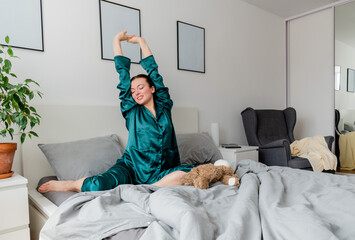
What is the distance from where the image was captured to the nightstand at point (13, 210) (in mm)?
1427

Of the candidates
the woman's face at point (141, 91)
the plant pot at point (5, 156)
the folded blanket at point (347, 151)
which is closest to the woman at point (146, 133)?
the woman's face at point (141, 91)

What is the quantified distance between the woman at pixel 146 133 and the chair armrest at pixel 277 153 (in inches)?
55.5

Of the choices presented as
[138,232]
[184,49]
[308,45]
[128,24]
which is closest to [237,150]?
[184,49]

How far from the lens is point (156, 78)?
2.14 m

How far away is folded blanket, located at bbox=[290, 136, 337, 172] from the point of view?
9.26 feet

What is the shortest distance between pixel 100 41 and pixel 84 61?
0.24 meters

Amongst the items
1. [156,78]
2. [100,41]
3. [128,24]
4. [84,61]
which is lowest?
[156,78]

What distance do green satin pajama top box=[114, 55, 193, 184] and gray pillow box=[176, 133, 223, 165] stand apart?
41 centimetres

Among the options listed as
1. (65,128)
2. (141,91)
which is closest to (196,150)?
(141,91)

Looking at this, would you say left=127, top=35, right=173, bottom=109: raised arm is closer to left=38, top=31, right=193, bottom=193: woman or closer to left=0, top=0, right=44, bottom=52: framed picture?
left=38, top=31, right=193, bottom=193: woman

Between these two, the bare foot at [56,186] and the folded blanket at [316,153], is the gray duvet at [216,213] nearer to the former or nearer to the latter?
the bare foot at [56,186]

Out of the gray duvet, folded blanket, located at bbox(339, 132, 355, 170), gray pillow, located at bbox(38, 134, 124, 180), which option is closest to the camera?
the gray duvet

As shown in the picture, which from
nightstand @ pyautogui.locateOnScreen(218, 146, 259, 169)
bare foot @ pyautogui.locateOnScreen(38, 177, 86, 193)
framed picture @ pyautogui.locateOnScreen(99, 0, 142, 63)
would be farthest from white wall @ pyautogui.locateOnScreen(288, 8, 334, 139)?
bare foot @ pyautogui.locateOnScreen(38, 177, 86, 193)

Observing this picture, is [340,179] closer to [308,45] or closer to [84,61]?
[84,61]
